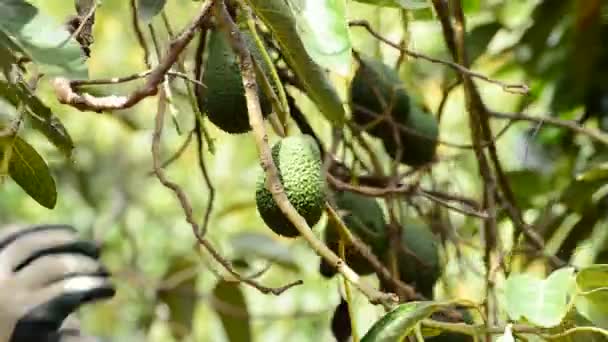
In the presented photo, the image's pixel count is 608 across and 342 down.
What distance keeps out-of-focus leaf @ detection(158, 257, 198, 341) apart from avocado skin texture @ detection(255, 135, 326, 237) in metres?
0.81

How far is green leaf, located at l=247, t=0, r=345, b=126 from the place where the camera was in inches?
29.9

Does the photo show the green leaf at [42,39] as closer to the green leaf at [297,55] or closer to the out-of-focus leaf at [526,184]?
the green leaf at [297,55]

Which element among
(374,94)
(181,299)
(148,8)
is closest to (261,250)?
(181,299)

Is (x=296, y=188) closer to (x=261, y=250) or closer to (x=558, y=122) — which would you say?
(x=558, y=122)

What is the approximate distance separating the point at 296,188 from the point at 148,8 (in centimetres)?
14

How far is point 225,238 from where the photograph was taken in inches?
70.7

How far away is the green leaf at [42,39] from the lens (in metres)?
0.70

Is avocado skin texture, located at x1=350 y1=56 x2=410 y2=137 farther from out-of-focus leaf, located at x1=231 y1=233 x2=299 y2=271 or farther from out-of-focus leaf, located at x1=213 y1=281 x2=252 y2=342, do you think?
out-of-focus leaf, located at x1=231 y1=233 x2=299 y2=271

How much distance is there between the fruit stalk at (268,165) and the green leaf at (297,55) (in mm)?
20

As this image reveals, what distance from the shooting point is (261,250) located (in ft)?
5.48

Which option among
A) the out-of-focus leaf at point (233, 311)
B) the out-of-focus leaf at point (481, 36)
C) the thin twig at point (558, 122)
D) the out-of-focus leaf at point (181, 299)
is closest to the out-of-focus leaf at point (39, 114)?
the thin twig at point (558, 122)

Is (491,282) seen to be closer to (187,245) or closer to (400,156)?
(400,156)

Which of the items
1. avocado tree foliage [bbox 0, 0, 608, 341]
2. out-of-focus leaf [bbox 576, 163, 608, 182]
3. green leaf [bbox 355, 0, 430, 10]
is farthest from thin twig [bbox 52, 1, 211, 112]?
out-of-focus leaf [bbox 576, 163, 608, 182]

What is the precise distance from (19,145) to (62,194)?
1.49 metres
